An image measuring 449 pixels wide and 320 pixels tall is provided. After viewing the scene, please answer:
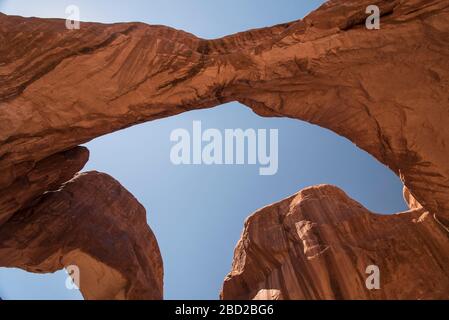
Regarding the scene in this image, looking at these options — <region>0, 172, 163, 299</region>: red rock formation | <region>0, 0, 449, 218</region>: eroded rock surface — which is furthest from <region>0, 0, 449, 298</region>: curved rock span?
<region>0, 172, 163, 299</region>: red rock formation

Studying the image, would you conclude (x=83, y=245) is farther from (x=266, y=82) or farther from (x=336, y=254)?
(x=336, y=254)

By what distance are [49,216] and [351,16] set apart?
670 inches

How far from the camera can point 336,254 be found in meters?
15.1

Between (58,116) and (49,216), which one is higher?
(58,116)

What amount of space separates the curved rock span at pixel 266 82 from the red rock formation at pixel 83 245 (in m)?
2.33

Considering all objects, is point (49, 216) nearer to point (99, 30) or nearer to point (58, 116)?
point (58, 116)

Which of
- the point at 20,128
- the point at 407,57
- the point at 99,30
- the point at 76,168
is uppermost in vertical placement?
the point at 99,30

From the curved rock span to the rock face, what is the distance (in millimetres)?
173

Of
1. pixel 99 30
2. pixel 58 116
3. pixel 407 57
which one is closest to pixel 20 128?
pixel 58 116

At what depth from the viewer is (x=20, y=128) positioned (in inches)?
529

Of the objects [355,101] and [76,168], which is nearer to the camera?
[355,101]

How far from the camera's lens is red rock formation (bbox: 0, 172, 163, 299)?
16641 millimetres
